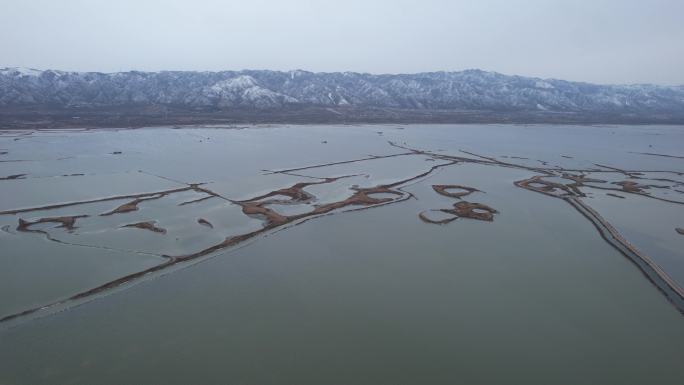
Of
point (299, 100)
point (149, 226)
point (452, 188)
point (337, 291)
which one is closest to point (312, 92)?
point (299, 100)

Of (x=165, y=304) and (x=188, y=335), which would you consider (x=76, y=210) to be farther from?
(x=188, y=335)

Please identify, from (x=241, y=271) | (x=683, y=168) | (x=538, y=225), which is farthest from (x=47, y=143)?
(x=683, y=168)

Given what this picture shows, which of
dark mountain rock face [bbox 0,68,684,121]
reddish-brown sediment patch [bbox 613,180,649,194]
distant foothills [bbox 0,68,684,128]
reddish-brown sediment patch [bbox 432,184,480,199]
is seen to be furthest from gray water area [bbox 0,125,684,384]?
dark mountain rock face [bbox 0,68,684,121]

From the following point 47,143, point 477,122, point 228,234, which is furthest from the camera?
point 477,122

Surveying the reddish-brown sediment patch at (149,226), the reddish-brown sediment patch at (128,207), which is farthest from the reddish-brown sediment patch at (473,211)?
the reddish-brown sediment patch at (128,207)

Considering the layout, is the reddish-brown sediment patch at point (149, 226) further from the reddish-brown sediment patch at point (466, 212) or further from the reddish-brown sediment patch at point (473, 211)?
the reddish-brown sediment patch at point (473, 211)

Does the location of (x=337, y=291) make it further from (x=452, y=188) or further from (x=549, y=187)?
(x=549, y=187)
